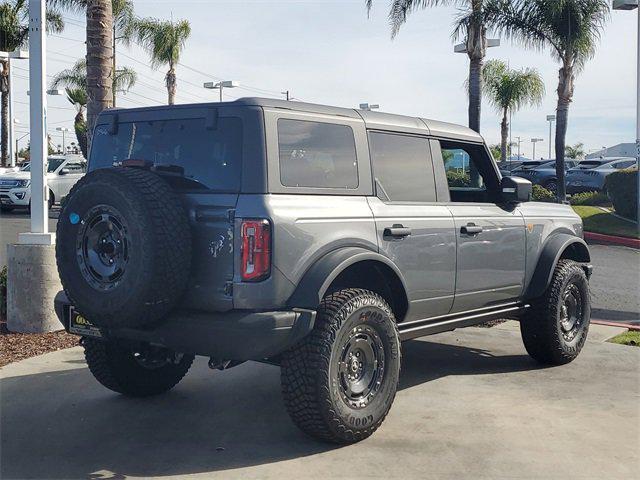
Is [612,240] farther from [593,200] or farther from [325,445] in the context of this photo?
[325,445]

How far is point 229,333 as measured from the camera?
4359mm

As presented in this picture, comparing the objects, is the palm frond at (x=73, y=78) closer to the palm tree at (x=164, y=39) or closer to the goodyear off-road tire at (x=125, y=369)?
the palm tree at (x=164, y=39)

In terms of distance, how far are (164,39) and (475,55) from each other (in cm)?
2201

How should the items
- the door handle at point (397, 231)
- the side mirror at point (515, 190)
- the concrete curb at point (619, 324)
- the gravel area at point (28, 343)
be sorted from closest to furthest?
the door handle at point (397, 231), the side mirror at point (515, 190), the gravel area at point (28, 343), the concrete curb at point (619, 324)

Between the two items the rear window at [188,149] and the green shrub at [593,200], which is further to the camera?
the green shrub at [593,200]

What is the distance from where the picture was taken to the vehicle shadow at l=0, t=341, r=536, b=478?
4.53 m

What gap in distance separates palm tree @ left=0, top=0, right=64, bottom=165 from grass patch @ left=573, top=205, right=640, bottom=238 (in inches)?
1124

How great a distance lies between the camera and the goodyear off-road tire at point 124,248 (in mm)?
4316

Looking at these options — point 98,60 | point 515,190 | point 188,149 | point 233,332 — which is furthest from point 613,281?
point 233,332

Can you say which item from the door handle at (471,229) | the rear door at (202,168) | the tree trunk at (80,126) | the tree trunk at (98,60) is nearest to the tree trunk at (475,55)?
the tree trunk at (98,60)

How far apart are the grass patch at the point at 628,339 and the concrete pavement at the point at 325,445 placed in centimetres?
84

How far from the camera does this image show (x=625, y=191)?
19484 millimetres

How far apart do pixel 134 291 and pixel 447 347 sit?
4.15m

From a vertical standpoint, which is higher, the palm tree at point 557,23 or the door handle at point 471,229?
the palm tree at point 557,23
